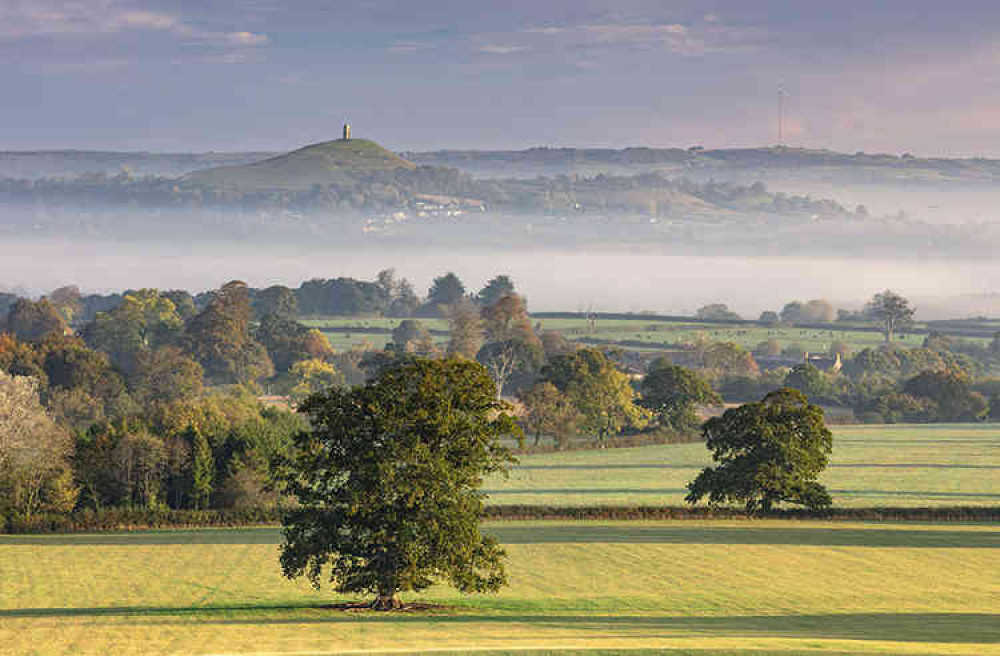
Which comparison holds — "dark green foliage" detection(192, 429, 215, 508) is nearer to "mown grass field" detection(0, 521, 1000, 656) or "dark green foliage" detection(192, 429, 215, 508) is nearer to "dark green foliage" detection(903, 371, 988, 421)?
"mown grass field" detection(0, 521, 1000, 656)

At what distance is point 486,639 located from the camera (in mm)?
40469

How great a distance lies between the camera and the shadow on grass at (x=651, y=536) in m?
69.1

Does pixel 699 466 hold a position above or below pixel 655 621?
below

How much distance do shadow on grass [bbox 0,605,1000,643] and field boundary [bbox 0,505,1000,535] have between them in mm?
28615

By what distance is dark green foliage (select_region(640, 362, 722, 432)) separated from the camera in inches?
5359

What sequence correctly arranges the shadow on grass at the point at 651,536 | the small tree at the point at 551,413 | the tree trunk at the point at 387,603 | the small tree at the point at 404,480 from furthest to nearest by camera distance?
the small tree at the point at 551,413, the shadow on grass at the point at 651,536, the tree trunk at the point at 387,603, the small tree at the point at 404,480

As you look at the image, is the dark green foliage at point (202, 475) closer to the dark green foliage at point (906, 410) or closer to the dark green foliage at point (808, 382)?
the dark green foliage at point (906, 410)

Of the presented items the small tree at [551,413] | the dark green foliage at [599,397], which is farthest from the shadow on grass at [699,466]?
the dark green foliage at [599,397]

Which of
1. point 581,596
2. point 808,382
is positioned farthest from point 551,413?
point 581,596

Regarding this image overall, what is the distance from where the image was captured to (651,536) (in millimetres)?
71000

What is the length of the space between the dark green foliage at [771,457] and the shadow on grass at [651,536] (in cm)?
314

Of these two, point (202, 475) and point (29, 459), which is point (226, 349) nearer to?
point (202, 475)

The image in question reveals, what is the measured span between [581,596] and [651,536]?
1928 cm

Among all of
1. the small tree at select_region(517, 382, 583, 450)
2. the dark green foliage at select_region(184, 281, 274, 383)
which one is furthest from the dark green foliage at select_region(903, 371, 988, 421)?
the dark green foliage at select_region(184, 281, 274, 383)
